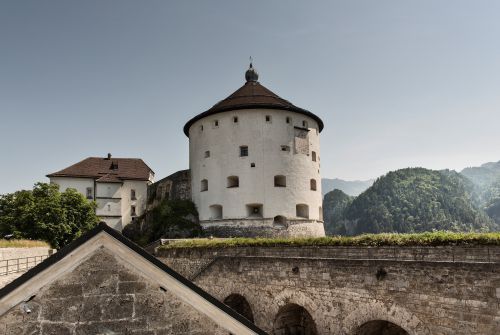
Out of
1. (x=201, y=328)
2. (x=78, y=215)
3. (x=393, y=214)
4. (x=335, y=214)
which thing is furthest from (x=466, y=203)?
(x=201, y=328)

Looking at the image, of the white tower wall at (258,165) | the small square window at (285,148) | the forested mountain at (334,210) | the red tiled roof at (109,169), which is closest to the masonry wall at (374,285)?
the white tower wall at (258,165)

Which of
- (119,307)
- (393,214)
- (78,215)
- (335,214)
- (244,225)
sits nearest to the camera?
(119,307)

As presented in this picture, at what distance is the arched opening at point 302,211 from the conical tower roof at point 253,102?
8022mm

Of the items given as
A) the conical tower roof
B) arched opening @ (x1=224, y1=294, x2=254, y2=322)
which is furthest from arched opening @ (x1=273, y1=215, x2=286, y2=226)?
arched opening @ (x1=224, y1=294, x2=254, y2=322)

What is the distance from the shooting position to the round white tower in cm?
3062

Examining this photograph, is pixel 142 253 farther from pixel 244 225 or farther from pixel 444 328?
pixel 244 225

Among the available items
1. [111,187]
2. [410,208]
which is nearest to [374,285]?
[111,187]

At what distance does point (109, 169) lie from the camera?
46375 millimetres

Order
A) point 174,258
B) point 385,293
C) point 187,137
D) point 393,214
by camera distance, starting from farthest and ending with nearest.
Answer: point 393,214
point 187,137
point 174,258
point 385,293

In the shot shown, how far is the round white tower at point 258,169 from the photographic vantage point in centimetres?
3062

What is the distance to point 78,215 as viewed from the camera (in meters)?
33.8

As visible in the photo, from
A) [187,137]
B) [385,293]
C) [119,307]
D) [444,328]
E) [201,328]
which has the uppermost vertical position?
[187,137]

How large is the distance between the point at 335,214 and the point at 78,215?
14941 centimetres

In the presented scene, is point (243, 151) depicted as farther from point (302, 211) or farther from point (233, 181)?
point (302, 211)
